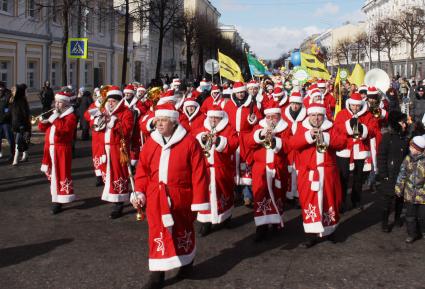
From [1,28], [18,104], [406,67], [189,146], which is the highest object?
[406,67]

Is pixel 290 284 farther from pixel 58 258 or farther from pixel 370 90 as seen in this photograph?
pixel 370 90

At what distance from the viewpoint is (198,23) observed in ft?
166

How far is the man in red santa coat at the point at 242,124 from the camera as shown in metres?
8.41

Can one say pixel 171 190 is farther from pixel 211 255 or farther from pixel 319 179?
pixel 319 179

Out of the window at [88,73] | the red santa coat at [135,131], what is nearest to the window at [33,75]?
the window at [88,73]

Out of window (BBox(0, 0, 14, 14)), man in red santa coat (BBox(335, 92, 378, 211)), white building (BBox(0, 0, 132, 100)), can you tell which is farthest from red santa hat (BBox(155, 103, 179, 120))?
window (BBox(0, 0, 14, 14))

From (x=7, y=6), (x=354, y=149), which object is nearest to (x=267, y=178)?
(x=354, y=149)

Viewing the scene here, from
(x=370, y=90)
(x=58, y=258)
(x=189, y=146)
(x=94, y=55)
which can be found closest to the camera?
(x=189, y=146)

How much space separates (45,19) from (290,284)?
25649mm

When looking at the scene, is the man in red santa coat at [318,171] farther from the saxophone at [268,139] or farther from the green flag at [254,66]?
the green flag at [254,66]

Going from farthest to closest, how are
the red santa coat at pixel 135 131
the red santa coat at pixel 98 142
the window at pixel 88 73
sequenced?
the window at pixel 88 73 < the red santa coat at pixel 135 131 < the red santa coat at pixel 98 142

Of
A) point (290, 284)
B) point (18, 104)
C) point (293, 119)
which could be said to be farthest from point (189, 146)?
point (18, 104)

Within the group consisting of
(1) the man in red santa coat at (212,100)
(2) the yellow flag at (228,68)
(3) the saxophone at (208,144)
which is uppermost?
(2) the yellow flag at (228,68)

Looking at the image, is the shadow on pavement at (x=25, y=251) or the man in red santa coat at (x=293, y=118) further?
the man in red santa coat at (x=293, y=118)
